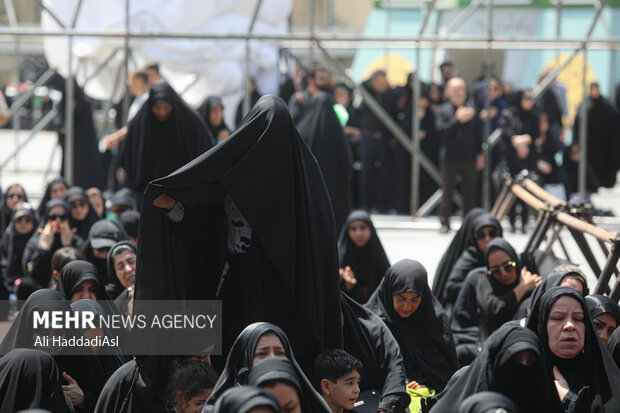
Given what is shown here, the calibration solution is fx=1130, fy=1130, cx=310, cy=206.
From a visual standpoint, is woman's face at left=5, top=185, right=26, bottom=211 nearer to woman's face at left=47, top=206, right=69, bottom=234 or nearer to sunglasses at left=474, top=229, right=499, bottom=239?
woman's face at left=47, top=206, right=69, bottom=234

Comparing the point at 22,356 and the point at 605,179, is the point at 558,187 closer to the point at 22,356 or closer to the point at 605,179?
the point at 605,179

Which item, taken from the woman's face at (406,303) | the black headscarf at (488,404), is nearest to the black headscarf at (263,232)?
the woman's face at (406,303)

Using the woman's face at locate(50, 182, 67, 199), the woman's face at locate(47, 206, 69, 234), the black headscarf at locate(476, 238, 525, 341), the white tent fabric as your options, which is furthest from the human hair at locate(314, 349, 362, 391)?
the white tent fabric

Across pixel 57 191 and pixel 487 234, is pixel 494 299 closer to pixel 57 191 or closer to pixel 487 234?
pixel 487 234

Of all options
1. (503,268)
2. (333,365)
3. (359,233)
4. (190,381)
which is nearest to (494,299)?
(503,268)

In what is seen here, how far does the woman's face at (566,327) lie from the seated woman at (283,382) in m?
1.03

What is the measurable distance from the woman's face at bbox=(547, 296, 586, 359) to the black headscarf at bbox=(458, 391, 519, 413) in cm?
91

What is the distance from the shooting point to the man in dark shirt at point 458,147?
10.2 m

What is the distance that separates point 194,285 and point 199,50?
8109mm

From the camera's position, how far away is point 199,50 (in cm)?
1200

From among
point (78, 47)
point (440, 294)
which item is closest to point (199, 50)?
point (78, 47)

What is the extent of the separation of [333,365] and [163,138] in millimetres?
3906

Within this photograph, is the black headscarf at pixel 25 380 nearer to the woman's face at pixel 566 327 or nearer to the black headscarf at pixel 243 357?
the black headscarf at pixel 243 357

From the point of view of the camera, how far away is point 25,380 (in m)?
3.62
